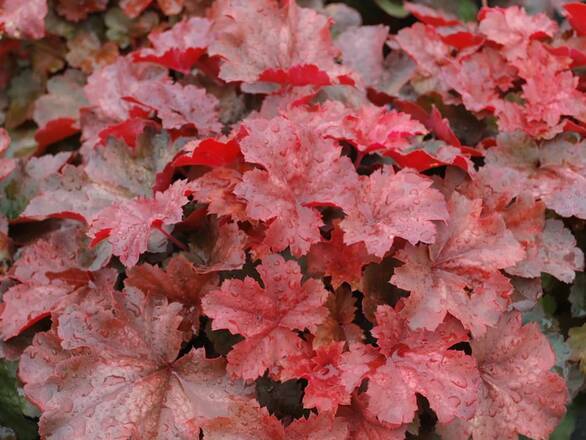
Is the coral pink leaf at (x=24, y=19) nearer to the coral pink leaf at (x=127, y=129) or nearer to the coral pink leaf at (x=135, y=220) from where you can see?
the coral pink leaf at (x=127, y=129)

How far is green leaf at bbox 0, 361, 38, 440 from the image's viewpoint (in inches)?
68.6

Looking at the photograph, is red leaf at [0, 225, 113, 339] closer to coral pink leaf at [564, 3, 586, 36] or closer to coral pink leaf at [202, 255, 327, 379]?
coral pink leaf at [202, 255, 327, 379]

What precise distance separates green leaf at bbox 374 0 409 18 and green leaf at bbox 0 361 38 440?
1636 mm

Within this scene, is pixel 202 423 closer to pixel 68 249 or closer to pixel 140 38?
pixel 68 249

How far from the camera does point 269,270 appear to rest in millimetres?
1415

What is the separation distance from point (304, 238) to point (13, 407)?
2.92 feet

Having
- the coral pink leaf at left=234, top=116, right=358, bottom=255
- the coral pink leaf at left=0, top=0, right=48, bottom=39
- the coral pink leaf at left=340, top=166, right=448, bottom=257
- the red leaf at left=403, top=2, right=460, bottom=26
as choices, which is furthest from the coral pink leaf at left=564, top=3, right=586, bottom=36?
the coral pink leaf at left=0, top=0, right=48, bottom=39

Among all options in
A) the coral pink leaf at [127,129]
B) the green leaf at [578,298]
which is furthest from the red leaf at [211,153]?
the green leaf at [578,298]

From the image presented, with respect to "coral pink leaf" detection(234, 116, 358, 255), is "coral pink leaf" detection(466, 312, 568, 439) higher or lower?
lower

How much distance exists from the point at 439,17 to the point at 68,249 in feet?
4.15

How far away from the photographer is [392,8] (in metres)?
2.51

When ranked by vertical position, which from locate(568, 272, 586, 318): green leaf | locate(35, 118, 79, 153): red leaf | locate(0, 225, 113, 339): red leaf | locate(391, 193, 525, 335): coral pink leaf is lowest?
locate(568, 272, 586, 318): green leaf

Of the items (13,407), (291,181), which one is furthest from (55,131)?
(291,181)

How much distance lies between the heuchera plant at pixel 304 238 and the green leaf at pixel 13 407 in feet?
0.25
